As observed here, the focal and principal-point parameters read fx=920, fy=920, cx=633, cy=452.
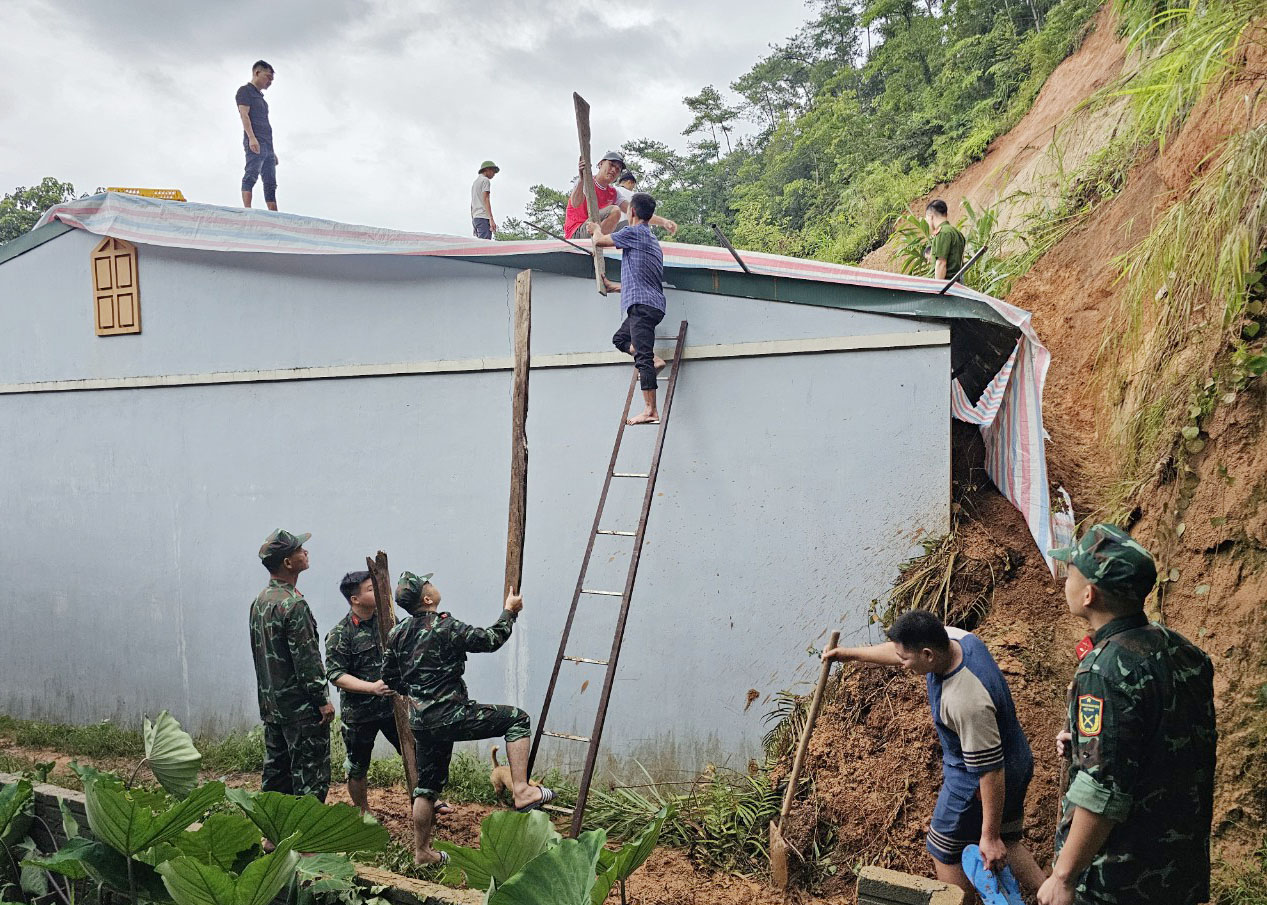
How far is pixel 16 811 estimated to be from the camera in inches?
130

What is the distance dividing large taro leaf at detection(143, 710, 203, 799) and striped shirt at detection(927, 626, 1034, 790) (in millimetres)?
2621

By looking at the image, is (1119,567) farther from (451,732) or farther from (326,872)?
(451,732)

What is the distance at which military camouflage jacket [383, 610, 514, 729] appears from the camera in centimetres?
461

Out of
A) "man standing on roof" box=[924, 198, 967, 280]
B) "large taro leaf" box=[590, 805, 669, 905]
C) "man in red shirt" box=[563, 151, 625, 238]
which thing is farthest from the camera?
"man standing on roof" box=[924, 198, 967, 280]

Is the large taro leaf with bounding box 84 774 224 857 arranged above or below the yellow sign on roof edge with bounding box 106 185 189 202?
below

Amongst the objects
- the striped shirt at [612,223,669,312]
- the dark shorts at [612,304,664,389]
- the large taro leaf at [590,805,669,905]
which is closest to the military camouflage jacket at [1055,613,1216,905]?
the large taro leaf at [590,805,669,905]

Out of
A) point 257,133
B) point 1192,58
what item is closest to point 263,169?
point 257,133

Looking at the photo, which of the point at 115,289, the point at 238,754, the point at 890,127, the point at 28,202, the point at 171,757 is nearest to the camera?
the point at 171,757

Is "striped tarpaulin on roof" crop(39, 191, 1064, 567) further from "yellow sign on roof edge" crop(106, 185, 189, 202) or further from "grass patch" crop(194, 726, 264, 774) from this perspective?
"grass patch" crop(194, 726, 264, 774)

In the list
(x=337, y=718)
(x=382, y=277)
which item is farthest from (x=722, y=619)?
(x=382, y=277)

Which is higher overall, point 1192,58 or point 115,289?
point 1192,58

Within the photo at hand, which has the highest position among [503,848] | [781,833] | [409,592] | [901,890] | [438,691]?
[409,592]

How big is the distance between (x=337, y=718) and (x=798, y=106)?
26355mm

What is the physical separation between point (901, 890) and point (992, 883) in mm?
812
